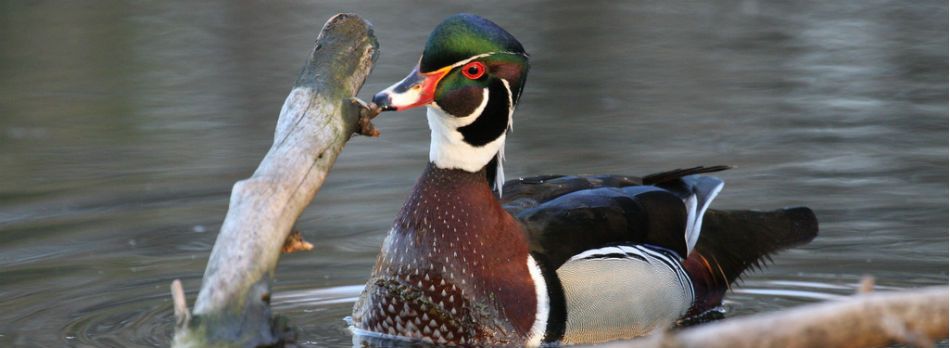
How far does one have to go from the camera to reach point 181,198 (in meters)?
9.23

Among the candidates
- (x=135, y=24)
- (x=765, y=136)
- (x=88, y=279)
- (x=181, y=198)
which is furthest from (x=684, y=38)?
(x=88, y=279)

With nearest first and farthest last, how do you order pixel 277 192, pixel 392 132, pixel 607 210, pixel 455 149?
1. pixel 277 192
2. pixel 455 149
3. pixel 607 210
4. pixel 392 132

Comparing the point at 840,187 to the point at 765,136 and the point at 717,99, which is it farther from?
the point at 717,99

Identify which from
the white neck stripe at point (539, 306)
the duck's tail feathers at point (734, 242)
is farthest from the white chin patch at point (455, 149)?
the duck's tail feathers at point (734, 242)

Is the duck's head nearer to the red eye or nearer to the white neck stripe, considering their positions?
the red eye

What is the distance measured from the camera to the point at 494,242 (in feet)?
20.2

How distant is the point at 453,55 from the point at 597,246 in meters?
1.08

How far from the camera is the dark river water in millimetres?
7523

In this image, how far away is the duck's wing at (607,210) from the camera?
6312 mm

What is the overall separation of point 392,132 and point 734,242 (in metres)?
4.18

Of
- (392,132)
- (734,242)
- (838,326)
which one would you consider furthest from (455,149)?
(392,132)

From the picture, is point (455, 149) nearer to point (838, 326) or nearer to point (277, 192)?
point (277, 192)

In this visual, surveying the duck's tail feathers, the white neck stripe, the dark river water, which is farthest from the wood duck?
the dark river water

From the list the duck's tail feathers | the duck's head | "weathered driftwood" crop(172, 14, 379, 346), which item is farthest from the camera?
the duck's tail feathers
